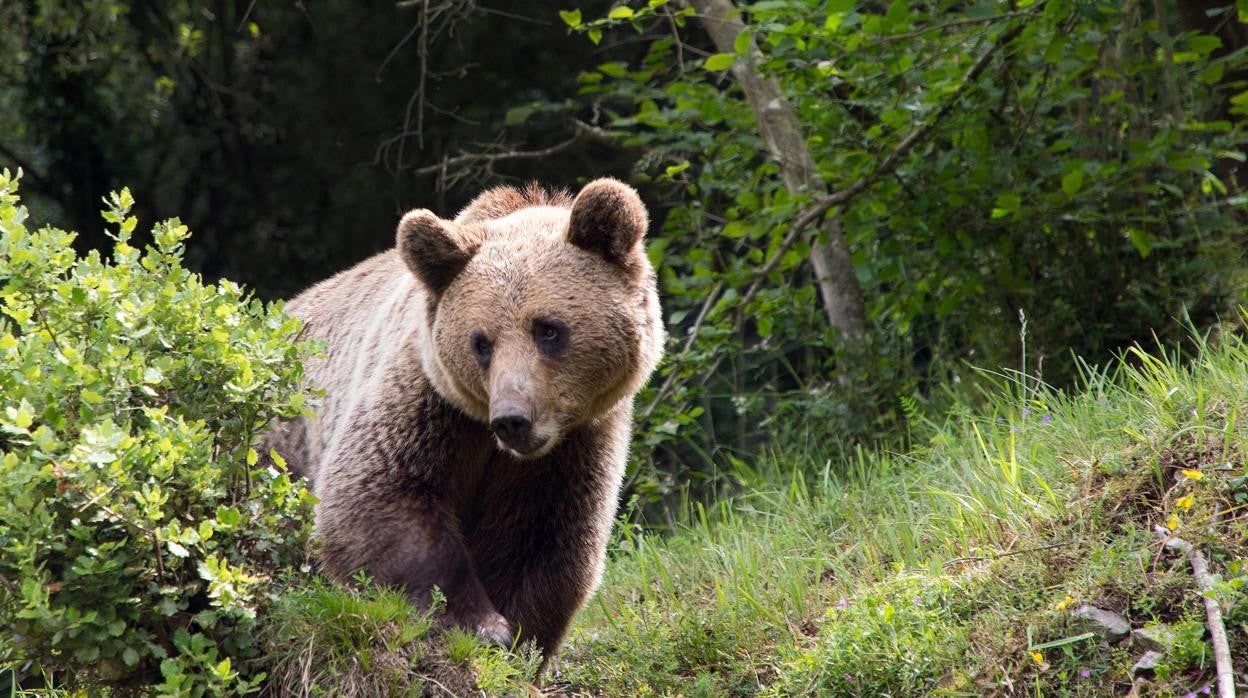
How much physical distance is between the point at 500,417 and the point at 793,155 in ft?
11.2

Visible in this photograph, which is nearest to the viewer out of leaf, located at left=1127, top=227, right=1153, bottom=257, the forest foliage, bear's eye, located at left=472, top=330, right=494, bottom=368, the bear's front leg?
the forest foliage

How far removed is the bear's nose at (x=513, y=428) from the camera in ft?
13.5

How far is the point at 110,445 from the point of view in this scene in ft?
10.4

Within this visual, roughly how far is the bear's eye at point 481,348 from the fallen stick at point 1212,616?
205 cm

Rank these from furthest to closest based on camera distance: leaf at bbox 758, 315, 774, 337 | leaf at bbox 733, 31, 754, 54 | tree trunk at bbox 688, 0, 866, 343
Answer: leaf at bbox 758, 315, 774, 337
tree trunk at bbox 688, 0, 866, 343
leaf at bbox 733, 31, 754, 54

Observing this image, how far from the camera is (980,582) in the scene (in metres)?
3.96

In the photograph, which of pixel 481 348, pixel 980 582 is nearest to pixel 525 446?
pixel 481 348

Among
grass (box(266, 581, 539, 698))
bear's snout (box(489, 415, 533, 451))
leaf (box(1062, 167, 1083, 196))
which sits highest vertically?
leaf (box(1062, 167, 1083, 196))

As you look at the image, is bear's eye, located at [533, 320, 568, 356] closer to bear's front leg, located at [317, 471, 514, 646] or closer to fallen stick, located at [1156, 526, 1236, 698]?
bear's front leg, located at [317, 471, 514, 646]

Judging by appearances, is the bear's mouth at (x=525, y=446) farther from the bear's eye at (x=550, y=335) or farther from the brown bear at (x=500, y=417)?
the bear's eye at (x=550, y=335)

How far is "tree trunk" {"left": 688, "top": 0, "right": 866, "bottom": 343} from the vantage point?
679 cm

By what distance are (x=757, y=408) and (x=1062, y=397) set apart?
2676mm

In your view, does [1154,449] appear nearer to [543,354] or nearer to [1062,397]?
[1062,397]

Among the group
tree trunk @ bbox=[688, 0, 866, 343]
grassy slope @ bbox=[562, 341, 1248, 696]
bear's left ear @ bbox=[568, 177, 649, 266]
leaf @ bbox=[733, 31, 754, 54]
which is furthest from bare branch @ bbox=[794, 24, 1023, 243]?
bear's left ear @ bbox=[568, 177, 649, 266]
